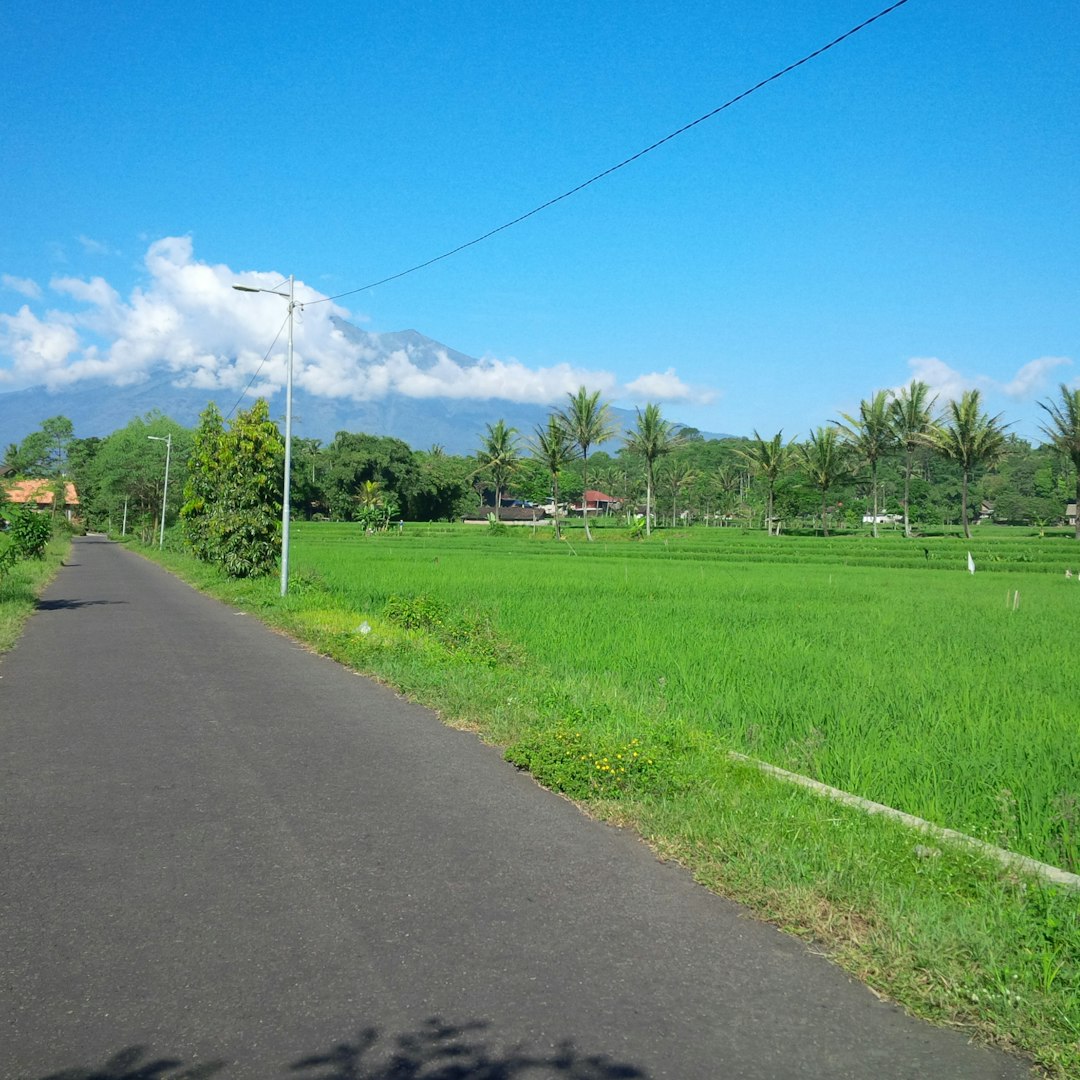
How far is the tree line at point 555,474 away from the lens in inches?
1100

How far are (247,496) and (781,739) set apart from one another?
71.3 ft

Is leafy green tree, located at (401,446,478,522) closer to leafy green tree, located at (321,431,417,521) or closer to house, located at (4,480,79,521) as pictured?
leafy green tree, located at (321,431,417,521)

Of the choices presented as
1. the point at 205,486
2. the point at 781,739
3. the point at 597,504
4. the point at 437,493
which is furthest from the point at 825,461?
the point at 597,504

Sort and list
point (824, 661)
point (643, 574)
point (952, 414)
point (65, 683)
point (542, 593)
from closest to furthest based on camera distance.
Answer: point (65, 683) < point (824, 661) < point (542, 593) < point (643, 574) < point (952, 414)

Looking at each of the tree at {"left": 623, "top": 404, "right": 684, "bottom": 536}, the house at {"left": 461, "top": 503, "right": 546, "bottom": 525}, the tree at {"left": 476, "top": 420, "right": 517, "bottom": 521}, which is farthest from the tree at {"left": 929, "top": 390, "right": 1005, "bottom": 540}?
the house at {"left": 461, "top": 503, "right": 546, "bottom": 525}

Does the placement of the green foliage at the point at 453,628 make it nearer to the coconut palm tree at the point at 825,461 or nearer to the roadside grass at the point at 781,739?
the roadside grass at the point at 781,739

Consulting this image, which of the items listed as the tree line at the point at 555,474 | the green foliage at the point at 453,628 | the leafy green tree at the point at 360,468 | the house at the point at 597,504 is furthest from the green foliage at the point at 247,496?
the house at the point at 597,504

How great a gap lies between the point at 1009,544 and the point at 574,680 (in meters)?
40.1

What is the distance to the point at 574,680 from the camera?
9.89 metres

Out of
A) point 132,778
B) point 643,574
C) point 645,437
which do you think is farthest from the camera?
point 645,437

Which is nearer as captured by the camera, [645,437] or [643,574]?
[643,574]

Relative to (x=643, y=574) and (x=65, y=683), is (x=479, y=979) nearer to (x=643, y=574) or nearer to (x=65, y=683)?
(x=65, y=683)

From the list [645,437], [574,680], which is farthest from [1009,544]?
[574,680]

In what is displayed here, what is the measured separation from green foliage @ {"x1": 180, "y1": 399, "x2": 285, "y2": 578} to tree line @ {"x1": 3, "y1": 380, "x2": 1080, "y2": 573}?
0.16 ft
